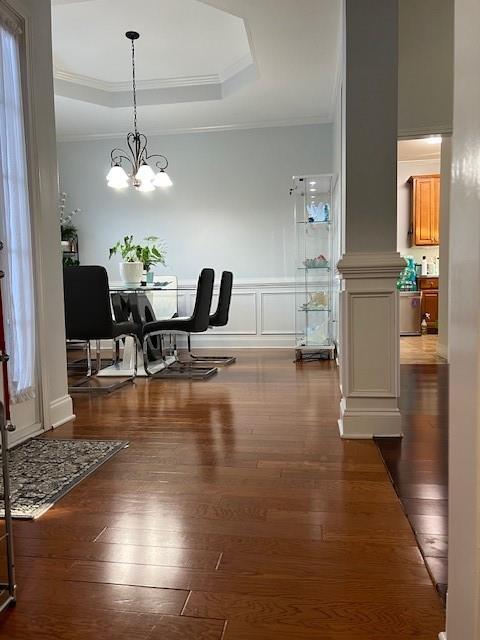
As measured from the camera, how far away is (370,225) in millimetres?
2709

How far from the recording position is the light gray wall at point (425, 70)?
4.56 meters

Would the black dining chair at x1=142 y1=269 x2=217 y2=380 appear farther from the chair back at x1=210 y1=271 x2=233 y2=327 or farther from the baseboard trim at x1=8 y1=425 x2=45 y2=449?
the baseboard trim at x1=8 y1=425 x2=45 y2=449

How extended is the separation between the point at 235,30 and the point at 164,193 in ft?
8.68

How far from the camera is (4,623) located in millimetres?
1249

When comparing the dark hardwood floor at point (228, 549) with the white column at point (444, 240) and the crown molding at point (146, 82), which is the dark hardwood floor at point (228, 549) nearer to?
the white column at point (444, 240)

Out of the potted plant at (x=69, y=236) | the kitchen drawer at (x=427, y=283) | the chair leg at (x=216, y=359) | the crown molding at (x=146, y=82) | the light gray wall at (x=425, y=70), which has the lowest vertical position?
the chair leg at (x=216, y=359)

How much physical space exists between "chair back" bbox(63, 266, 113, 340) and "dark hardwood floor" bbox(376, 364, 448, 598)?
2307 millimetres

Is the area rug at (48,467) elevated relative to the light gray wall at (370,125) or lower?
lower

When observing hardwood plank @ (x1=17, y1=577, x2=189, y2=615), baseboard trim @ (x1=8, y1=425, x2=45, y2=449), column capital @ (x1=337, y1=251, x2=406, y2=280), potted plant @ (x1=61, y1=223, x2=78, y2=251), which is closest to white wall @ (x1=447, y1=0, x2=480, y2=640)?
hardwood plank @ (x1=17, y1=577, x2=189, y2=615)

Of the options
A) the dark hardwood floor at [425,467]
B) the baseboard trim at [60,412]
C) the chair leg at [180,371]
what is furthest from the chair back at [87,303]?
the dark hardwood floor at [425,467]

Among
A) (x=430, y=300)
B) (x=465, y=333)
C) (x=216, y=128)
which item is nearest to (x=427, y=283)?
(x=430, y=300)

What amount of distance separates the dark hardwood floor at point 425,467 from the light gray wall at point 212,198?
11.1ft

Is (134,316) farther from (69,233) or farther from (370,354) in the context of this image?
(370,354)

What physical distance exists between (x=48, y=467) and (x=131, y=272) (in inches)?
114
